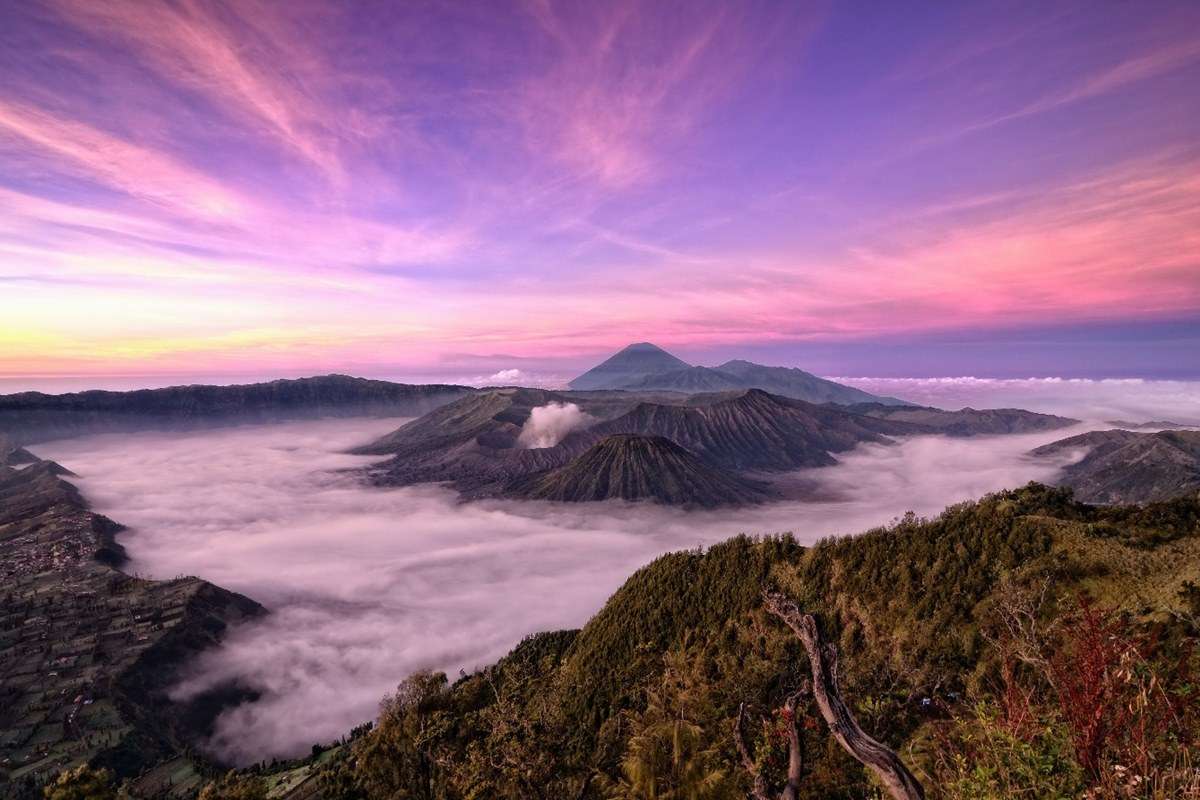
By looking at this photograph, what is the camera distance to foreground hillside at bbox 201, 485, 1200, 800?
9.13 metres

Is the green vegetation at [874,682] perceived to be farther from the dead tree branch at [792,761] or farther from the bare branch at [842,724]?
the bare branch at [842,724]

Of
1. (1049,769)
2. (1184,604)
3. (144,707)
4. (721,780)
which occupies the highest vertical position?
(1049,769)

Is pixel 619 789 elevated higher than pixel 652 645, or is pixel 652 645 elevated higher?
pixel 619 789

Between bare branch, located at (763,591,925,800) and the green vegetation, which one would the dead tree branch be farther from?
bare branch, located at (763,591,925,800)

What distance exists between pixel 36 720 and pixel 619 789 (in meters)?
262

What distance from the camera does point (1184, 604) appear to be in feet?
133

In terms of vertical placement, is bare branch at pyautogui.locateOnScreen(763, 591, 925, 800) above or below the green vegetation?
above

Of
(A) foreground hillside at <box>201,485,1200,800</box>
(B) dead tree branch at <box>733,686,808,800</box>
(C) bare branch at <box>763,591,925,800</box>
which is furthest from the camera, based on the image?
(B) dead tree branch at <box>733,686,808,800</box>

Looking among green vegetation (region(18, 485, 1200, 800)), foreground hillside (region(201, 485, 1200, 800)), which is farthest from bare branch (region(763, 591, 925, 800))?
green vegetation (region(18, 485, 1200, 800))

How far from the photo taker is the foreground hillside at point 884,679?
30.0 feet

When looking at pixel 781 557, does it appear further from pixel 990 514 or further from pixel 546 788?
pixel 546 788

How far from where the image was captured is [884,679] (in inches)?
1972

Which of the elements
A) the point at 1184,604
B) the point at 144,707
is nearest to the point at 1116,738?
the point at 1184,604

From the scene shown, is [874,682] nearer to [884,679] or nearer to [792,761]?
[884,679]
